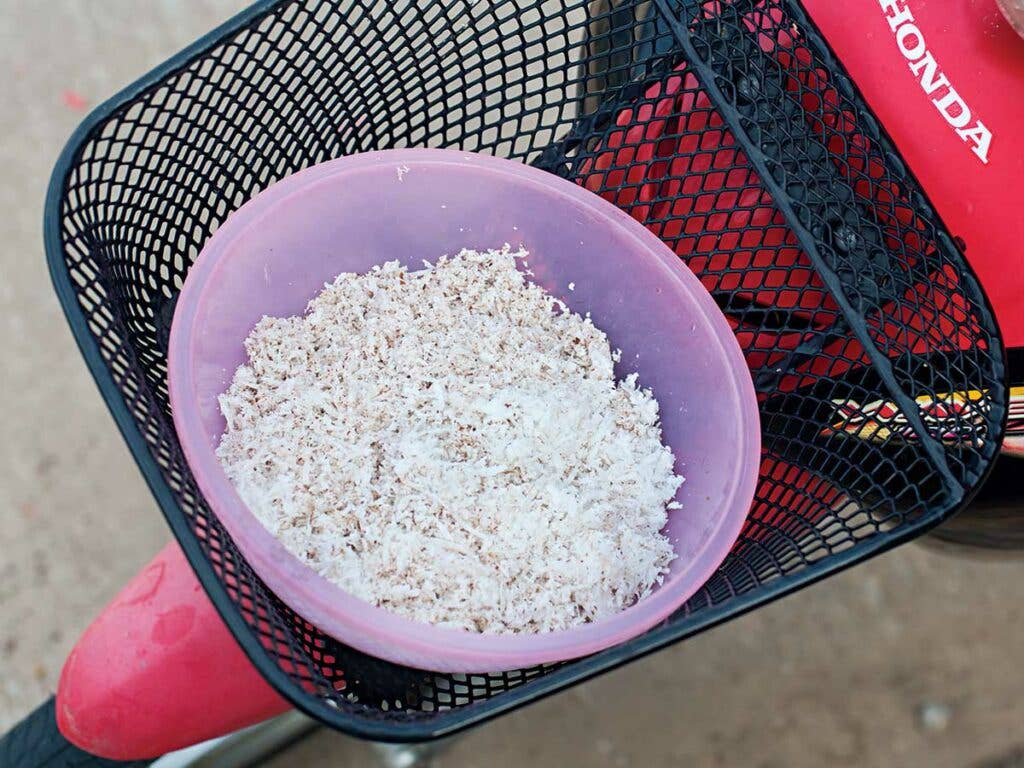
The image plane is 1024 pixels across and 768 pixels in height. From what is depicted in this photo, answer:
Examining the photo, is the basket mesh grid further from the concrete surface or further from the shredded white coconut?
the concrete surface

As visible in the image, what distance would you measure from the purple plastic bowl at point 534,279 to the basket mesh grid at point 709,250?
2cm

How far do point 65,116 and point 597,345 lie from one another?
1.06 metres

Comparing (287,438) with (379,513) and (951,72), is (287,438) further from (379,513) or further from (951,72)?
(951,72)

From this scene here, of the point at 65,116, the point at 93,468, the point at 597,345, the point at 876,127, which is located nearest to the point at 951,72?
the point at 876,127

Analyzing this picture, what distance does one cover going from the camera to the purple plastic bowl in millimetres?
568

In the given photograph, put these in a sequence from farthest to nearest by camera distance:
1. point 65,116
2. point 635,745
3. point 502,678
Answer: point 65,116 < point 635,745 < point 502,678

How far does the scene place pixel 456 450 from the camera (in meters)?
0.66

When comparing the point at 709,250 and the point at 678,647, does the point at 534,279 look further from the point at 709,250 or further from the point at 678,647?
the point at 678,647

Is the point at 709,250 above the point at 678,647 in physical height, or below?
above

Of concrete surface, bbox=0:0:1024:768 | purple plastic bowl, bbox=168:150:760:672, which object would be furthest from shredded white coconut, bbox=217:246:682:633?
concrete surface, bbox=0:0:1024:768

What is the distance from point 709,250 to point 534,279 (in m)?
0.12

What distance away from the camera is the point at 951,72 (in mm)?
599

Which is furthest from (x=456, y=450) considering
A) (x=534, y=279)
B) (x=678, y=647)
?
(x=678, y=647)

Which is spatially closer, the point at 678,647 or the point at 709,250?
the point at 709,250
